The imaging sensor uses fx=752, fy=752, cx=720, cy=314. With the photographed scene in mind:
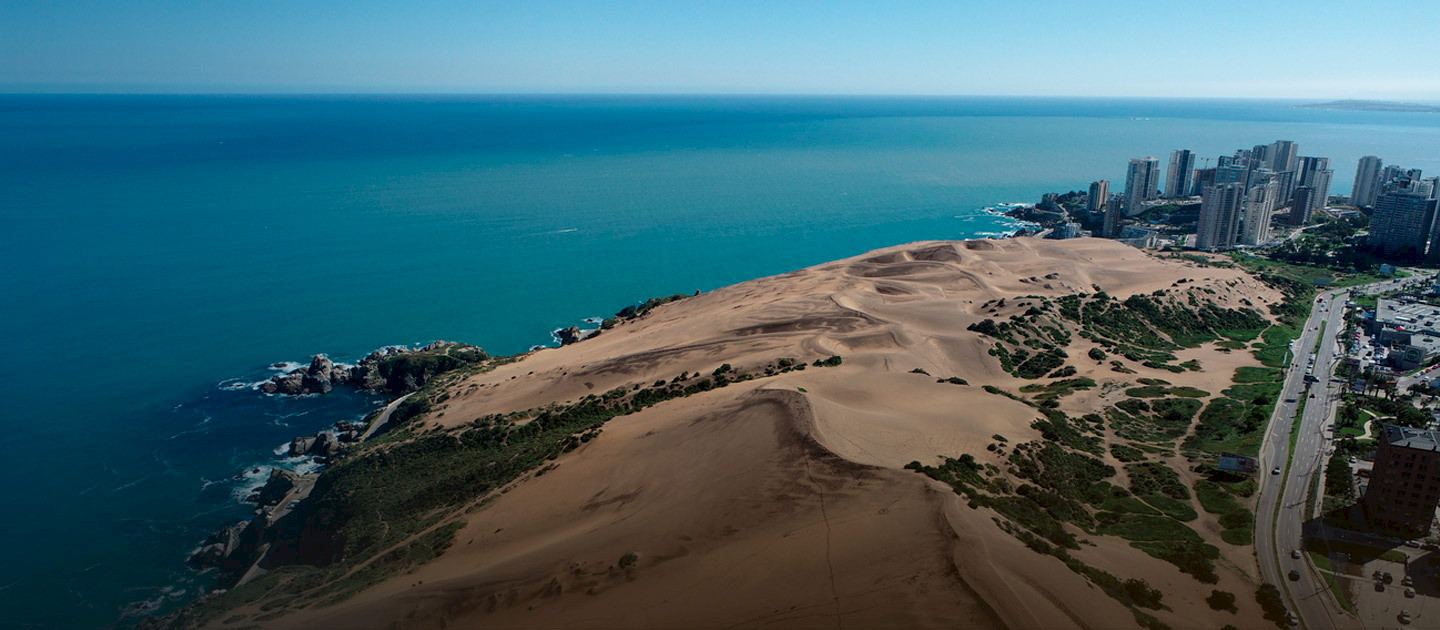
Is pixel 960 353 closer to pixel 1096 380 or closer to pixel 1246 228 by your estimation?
pixel 1096 380

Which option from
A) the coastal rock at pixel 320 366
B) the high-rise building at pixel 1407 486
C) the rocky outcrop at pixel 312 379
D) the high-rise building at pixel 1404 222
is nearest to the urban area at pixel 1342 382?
the high-rise building at pixel 1407 486

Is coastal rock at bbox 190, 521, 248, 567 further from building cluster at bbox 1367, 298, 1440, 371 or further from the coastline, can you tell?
building cluster at bbox 1367, 298, 1440, 371

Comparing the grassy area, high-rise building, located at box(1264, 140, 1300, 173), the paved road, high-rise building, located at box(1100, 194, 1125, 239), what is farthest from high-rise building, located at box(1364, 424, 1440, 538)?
high-rise building, located at box(1264, 140, 1300, 173)

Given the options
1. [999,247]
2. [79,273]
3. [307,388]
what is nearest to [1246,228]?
[999,247]

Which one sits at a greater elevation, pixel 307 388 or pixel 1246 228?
pixel 1246 228

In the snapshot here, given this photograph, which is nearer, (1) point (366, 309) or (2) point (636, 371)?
(2) point (636, 371)

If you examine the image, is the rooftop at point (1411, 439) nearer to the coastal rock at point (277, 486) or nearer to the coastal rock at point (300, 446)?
the coastal rock at point (277, 486)
